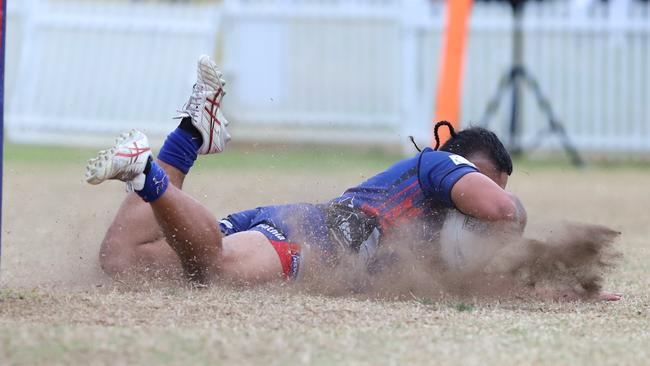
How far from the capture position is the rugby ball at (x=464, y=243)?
4.95 metres

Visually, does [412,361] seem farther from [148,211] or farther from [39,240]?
[39,240]

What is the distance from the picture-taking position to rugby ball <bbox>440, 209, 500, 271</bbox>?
495cm

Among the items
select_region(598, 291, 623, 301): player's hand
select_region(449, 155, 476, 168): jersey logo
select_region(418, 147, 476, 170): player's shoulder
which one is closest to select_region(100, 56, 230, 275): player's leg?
select_region(418, 147, 476, 170): player's shoulder

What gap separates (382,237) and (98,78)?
401 inches

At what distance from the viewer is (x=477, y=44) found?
1411 centimetres

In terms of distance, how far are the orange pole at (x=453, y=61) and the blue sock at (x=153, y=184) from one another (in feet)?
25.3

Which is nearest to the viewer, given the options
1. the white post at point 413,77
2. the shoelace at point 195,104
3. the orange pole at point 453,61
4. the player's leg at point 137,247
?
the player's leg at point 137,247

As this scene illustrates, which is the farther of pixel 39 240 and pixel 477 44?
pixel 477 44

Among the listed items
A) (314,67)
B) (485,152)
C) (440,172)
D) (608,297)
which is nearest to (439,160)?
(440,172)

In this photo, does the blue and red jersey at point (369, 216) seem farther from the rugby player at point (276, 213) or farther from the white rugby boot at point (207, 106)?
the white rugby boot at point (207, 106)

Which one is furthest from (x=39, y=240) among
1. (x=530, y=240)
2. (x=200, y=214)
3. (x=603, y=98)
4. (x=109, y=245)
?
(x=603, y=98)

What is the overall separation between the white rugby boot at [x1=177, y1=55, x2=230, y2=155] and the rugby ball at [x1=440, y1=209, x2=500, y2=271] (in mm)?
1142

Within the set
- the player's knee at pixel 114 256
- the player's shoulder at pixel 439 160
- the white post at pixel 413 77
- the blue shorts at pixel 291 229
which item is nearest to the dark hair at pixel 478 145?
the player's shoulder at pixel 439 160

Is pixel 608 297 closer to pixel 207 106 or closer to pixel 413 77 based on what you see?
pixel 207 106
